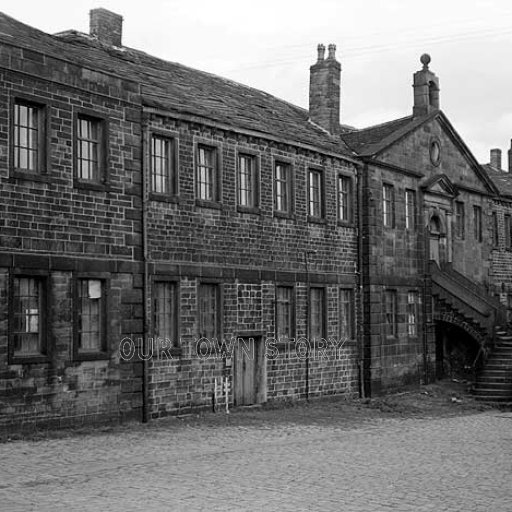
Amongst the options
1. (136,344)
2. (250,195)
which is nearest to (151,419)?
(136,344)

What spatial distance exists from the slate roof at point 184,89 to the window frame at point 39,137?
3.34ft

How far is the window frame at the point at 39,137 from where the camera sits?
716 inches

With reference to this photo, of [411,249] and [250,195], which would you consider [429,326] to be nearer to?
[411,249]

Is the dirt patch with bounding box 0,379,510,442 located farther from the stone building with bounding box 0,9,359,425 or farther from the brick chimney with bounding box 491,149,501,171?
the brick chimney with bounding box 491,149,501,171

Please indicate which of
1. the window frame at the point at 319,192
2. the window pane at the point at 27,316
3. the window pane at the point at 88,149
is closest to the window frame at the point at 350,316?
the window frame at the point at 319,192

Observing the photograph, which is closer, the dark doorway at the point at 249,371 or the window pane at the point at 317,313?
the dark doorway at the point at 249,371

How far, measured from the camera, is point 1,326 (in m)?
17.7

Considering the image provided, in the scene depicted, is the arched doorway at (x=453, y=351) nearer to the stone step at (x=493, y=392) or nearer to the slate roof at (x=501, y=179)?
the stone step at (x=493, y=392)

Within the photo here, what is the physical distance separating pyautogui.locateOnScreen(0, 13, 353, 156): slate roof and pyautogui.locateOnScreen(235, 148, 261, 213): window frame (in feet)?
2.04

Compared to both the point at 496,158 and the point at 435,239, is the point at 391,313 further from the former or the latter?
the point at 496,158

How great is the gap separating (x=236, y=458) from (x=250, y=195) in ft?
33.6

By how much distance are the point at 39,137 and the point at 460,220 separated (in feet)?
65.9

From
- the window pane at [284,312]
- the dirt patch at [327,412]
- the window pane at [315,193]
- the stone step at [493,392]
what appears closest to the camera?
the dirt patch at [327,412]

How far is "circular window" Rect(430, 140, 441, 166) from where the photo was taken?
108ft
